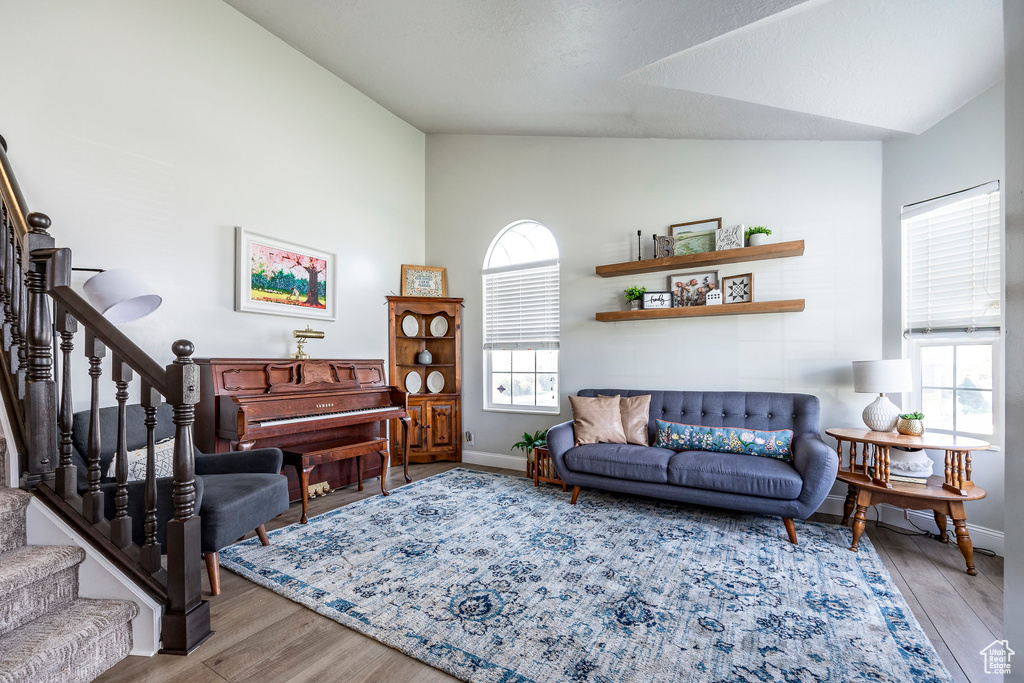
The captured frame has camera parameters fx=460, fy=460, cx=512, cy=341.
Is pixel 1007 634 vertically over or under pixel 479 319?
under

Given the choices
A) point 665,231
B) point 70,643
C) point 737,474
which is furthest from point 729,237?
point 70,643

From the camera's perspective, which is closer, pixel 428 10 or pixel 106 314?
pixel 106 314

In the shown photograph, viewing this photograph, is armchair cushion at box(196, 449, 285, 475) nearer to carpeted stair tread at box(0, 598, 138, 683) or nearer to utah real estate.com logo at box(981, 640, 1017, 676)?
carpeted stair tread at box(0, 598, 138, 683)

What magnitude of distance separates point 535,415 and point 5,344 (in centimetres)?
374

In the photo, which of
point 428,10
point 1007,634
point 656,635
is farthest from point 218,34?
point 1007,634

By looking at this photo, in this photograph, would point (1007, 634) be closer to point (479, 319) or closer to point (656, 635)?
Result: point (656, 635)

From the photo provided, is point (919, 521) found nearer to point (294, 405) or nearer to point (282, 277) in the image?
point (294, 405)

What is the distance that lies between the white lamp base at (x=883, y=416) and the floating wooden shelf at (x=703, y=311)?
2.87ft

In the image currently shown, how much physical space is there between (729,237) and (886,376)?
149cm

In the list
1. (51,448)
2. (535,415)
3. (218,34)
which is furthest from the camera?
(535,415)

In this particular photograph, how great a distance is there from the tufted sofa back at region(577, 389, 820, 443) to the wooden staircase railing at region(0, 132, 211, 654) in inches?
124

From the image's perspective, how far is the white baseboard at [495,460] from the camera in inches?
188

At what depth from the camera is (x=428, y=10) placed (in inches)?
121

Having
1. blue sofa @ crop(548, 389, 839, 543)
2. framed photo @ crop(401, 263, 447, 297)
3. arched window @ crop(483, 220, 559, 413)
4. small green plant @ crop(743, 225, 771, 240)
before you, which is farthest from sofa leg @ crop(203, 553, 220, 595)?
small green plant @ crop(743, 225, 771, 240)
